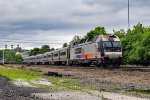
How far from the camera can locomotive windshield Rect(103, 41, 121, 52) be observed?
46219 mm

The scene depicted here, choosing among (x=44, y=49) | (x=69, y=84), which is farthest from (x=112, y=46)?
(x=44, y=49)

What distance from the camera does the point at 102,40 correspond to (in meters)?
46.6

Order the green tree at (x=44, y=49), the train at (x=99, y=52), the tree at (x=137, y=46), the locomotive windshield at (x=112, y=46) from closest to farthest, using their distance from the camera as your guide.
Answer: the train at (x=99, y=52)
the locomotive windshield at (x=112, y=46)
the tree at (x=137, y=46)
the green tree at (x=44, y=49)

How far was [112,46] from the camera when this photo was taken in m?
46.9

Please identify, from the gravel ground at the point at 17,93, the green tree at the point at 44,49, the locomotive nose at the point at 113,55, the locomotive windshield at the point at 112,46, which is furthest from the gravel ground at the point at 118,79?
the green tree at the point at 44,49

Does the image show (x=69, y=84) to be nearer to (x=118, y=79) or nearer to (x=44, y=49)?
(x=118, y=79)

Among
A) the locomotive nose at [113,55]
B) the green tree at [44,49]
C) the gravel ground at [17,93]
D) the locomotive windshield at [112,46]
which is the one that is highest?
the green tree at [44,49]

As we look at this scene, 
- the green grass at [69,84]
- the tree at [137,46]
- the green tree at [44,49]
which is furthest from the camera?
the green tree at [44,49]

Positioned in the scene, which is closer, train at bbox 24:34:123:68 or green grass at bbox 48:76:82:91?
green grass at bbox 48:76:82:91

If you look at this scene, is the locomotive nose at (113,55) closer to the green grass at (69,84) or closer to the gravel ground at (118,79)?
the gravel ground at (118,79)

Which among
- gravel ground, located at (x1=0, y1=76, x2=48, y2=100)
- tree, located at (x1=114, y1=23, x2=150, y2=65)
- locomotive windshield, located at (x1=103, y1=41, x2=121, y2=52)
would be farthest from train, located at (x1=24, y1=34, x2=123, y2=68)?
gravel ground, located at (x1=0, y1=76, x2=48, y2=100)

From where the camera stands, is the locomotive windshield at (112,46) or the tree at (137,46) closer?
the locomotive windshield at (112,46)

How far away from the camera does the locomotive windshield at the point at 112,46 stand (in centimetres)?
4622

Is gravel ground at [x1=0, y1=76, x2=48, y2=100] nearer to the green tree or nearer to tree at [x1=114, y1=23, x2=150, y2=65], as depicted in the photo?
tree at [x1=114, y1=23, x2=150, y2=65]
